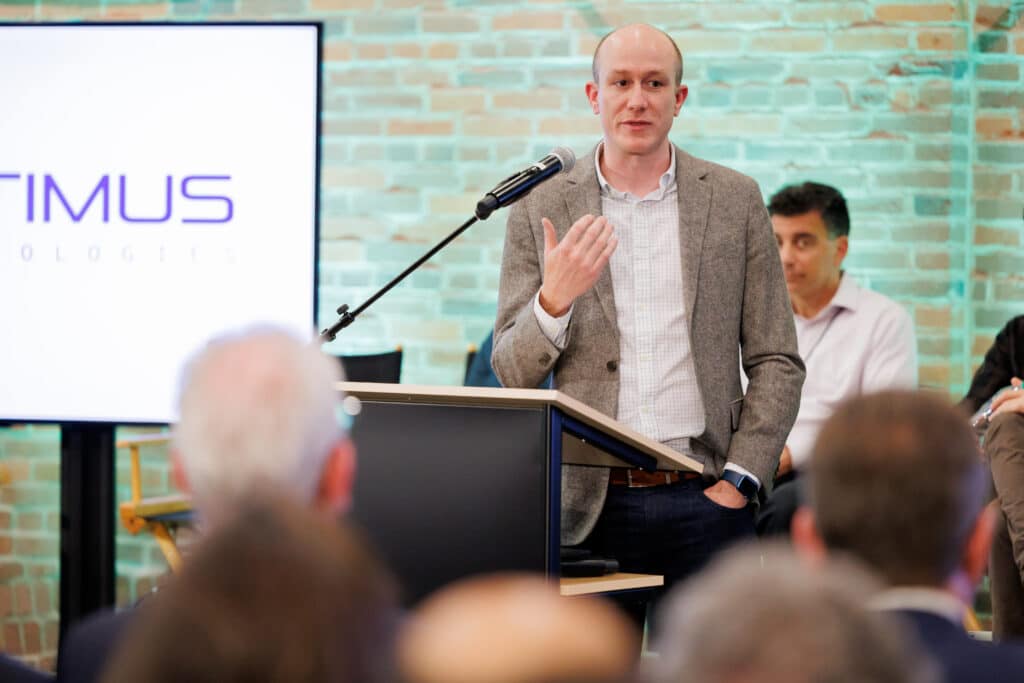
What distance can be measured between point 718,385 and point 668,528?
30 centimetres

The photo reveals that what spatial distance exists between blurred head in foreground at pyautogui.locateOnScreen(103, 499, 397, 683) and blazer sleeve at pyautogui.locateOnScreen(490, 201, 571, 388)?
1.64 meters

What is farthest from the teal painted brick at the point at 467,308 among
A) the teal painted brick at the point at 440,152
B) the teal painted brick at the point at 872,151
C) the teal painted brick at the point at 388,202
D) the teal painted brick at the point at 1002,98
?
the teal painted brick at the point at 1002,98

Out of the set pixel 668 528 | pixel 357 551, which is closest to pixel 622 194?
pixel 668 528

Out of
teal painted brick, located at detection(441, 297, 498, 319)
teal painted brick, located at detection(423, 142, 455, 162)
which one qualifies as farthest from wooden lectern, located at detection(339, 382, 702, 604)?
teal painted brick, located at detection(423, 142, 455, 162)

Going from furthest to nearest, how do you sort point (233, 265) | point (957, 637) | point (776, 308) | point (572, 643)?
point (233, 265)
point (776, 308)
point (957, 637)
point (572, 643)

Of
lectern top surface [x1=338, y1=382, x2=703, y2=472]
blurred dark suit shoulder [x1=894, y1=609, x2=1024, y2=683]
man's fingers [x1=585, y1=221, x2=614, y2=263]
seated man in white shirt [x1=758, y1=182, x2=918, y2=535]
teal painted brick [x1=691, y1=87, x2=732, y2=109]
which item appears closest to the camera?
blurred dark suit shoulder [x1=894, y1=609, x2=1024, y2=683]

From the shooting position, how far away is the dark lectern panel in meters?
2.08

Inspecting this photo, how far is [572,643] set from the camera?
0.60 metres

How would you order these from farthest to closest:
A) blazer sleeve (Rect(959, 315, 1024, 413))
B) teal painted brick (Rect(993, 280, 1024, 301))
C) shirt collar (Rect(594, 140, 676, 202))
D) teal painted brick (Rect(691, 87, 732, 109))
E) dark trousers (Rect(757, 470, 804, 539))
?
teal painted brick (Rect(691, 87, 732, 109)) → teal painted brick (Rect(993, 280, 1024, 301)) → dark trousers (Rect(757, 470, 804, 539)) → blazer sleeve (Rect(959, 315, 1024, 413)) → shirt collar (Rect(594, 140, 676, 202))

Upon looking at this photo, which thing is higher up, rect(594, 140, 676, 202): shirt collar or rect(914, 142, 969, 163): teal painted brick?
rect(914, 142, 969, 163): teal painted brick

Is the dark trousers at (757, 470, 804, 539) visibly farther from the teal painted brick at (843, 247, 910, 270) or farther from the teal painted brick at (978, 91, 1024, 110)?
the teal painted brick at (978, 91, 1024, 110)

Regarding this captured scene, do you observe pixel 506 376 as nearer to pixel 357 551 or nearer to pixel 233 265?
pixel 233 265

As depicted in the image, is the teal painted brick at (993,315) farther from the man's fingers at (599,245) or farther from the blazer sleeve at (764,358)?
the man's fingers at (599,245)

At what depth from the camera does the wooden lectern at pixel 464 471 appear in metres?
2.07
